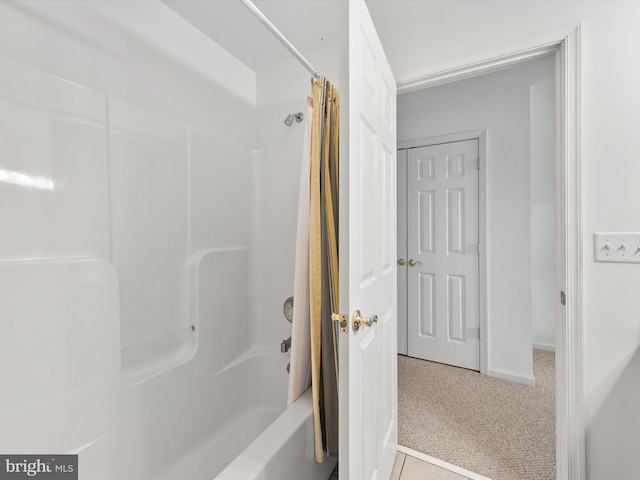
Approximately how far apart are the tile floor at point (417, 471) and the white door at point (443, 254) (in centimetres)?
130

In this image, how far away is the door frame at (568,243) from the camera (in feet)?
4.00

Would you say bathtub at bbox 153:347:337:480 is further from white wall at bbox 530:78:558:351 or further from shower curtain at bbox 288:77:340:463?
white wall at bbox 530:78:558:351

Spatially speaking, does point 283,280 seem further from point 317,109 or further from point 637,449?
point 637,449

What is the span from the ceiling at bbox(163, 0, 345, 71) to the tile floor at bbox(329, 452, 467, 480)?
2.43 metres

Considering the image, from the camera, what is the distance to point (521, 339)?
2.36 meters

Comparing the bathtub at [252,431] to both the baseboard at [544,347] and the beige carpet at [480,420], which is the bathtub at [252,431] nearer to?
the beige carpet at [480,420]

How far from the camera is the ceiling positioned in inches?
62.2

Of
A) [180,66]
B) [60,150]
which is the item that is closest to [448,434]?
[60,150]

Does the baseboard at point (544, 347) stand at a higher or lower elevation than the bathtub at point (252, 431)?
lower

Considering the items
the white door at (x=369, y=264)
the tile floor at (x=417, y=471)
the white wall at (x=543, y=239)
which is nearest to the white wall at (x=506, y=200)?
the white wall at (x=543, y=239)

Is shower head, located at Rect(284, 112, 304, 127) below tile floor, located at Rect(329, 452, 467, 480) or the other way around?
the other way around

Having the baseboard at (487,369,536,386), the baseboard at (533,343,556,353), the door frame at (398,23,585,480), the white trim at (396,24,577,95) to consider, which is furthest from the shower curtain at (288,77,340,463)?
the baseboard at (533,343,556,353)

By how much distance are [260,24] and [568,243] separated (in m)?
1.97

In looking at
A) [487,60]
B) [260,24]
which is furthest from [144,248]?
[487,60]
